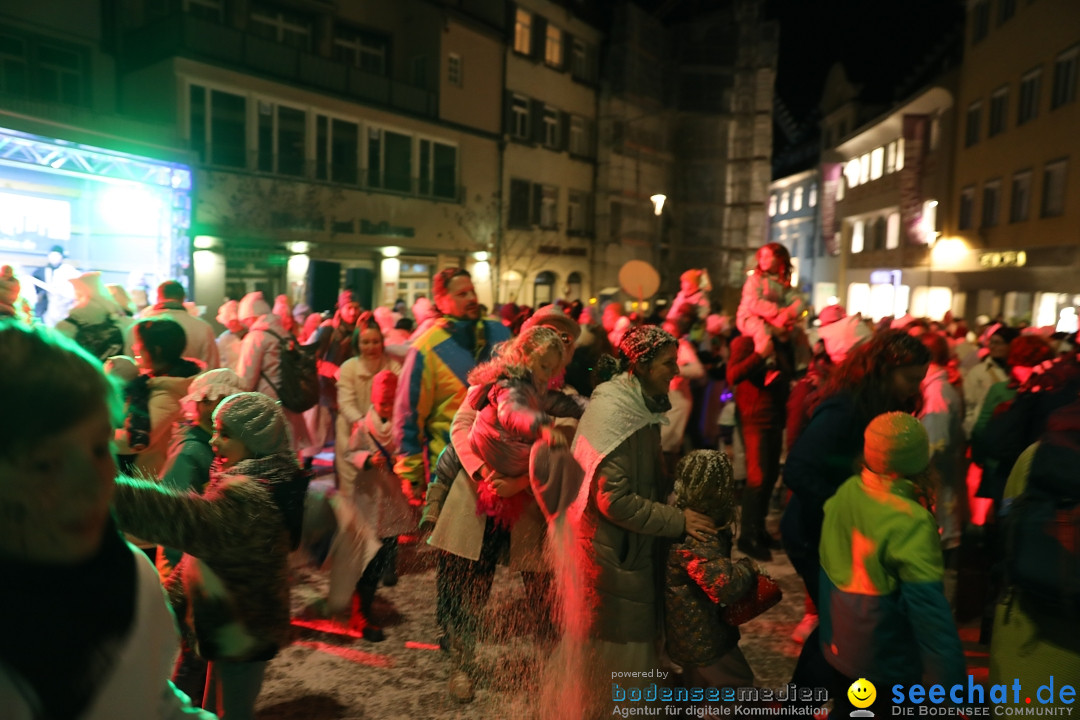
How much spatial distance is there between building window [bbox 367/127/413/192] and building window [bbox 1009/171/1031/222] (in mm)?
20649

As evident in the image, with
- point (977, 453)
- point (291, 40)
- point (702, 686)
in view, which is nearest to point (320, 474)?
point (702, 686)

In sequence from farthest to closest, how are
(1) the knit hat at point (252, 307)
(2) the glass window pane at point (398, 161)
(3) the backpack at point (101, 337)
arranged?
(2) the glass window pane at point (398, 161), (1) the knit hat at point (252, 307), (3) the backpack at point (101, 337)

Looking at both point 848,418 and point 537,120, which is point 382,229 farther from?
point 848,418

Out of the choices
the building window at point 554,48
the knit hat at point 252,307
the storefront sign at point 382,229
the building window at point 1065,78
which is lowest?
the knit hat at point 252,307

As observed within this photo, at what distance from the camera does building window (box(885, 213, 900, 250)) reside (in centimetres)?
3312

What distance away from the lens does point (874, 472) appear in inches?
113

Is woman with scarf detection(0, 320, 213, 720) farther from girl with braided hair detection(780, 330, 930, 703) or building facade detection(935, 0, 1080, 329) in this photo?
building facade detection(935, 0, 1080, 329)

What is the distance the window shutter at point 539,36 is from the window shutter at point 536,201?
574cm

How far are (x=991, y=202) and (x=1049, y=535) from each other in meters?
27.1

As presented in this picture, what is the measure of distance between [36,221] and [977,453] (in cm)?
1599

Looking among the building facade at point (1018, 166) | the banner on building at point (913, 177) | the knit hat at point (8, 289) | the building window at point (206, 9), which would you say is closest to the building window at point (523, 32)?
the building window at point (206, 9)

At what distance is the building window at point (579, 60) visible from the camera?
35.3 metres

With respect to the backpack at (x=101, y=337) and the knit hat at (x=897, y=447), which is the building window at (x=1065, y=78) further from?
the backpack at (x=101, y=337)

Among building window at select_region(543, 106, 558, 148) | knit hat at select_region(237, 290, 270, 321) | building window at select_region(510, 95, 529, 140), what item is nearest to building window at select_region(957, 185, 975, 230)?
building window at select_region(543, 106, 558, 148)
